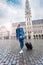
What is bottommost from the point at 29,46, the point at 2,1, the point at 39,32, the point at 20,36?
the point at 39,32

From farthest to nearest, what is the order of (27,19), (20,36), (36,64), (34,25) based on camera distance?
(34,25), (27,19), (20,36), (36,64)

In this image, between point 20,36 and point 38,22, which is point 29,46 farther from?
point 38,22

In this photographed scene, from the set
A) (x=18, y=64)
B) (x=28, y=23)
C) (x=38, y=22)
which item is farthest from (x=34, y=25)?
(x=18, y=64)

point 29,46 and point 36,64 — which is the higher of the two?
point 36,64

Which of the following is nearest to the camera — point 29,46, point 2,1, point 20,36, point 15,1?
point 20,36

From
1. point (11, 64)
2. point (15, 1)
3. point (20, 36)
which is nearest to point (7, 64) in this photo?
point (11, 64)

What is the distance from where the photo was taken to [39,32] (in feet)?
267

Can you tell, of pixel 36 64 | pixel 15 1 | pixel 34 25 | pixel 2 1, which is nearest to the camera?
pixel 36 64

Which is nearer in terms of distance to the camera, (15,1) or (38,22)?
(15,1)

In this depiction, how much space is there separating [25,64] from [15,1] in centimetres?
413

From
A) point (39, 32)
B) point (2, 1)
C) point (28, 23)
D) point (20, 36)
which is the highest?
point (2, 1)

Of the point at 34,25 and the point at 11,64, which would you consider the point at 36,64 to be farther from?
the point at 34,25

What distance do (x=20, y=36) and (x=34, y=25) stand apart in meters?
73.9

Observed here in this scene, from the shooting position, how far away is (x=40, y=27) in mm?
84812
